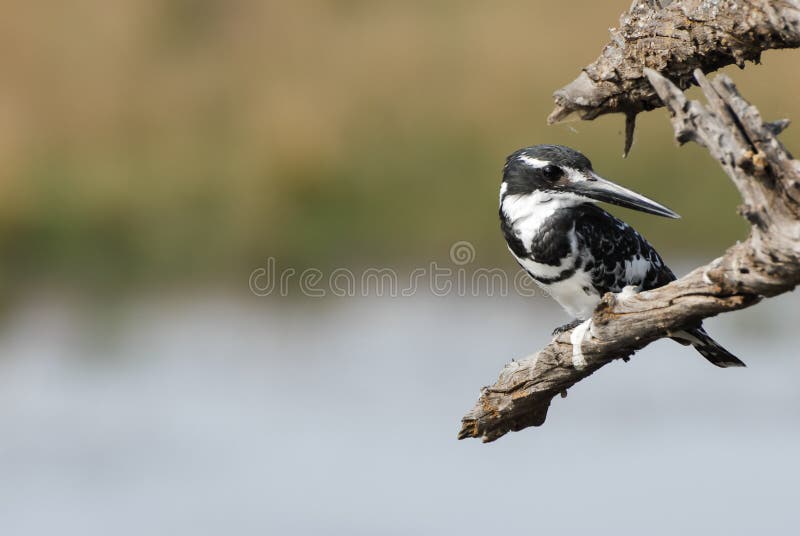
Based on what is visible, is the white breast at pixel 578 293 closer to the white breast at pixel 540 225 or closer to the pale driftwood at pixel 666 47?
the white breast at pixel 540 225

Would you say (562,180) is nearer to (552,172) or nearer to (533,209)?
(552,172)

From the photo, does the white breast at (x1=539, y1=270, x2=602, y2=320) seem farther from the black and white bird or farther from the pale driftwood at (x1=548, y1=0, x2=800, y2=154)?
the pale driftwood at (x1=548, y1=0, x2=800, y2=154)

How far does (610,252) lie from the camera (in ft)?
14.4

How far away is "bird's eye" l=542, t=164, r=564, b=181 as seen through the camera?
4.32 m

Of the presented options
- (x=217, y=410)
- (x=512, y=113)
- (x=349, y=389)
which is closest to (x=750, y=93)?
(x=512, y=113)

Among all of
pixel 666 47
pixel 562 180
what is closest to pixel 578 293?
pixel 562 180

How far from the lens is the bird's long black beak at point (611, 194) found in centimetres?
413

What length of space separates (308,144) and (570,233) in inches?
213

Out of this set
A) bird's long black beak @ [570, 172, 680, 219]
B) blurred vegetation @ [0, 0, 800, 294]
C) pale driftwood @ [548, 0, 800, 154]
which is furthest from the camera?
blurred vegetation @ [0, 0, 800, 294]

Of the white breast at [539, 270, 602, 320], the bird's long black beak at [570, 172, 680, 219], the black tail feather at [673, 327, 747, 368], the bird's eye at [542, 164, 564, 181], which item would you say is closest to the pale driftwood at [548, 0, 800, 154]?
the bird's long black beak at [570, 172, 680, 219]

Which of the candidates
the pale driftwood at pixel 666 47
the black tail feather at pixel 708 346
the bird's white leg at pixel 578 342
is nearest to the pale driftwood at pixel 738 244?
the bird's white leg at pixel 578 342

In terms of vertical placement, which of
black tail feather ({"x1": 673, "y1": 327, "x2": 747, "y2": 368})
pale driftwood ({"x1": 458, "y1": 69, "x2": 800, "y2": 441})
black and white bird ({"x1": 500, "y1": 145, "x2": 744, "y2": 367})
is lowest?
pale driftwood ({"x1": 458, "y1": 69, "x2": 800, "y2": 441})

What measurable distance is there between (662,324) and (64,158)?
7092 mm

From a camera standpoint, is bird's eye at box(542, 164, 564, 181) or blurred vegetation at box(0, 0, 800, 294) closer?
bird's eye at box(542, 164, 564, 181)
